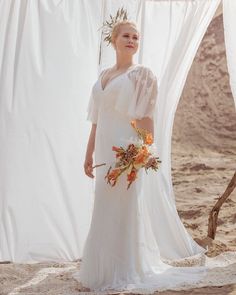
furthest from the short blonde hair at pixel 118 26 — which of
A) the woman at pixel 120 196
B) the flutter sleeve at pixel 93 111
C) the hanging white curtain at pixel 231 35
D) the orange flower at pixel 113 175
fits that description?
the hanging white curtain at pixel 231 35

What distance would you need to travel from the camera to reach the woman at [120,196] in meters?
3.50

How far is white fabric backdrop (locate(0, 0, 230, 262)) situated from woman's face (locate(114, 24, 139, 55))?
0.95 metres

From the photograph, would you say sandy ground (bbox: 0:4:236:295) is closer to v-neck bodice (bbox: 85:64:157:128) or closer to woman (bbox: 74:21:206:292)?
woman (bbox: 74:21:206:292)

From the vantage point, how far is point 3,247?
4.27 metres

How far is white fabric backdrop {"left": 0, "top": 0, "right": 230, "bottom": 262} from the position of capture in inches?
170

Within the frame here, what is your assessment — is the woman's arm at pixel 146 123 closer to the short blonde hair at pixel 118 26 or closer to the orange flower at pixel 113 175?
the orange flower at pixel 113 175

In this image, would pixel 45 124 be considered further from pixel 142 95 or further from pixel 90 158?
pixel 142 95

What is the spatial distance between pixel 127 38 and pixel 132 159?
2.43 ft

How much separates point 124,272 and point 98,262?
17 cm

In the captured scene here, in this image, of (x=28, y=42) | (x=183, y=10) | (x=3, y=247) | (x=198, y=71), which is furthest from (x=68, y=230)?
(x=198, y=71)

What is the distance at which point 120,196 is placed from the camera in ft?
11.6

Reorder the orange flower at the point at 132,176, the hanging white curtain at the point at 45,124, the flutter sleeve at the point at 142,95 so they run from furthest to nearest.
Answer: the hanging white curtain at the point at 45,124 → the flutter sleeve at the point at 142,95 → the orange flower at the point at 132,176

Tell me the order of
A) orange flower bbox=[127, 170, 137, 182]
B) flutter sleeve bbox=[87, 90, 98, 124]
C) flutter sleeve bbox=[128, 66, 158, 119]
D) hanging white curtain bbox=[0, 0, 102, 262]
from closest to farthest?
orange flower bbox=[127, 170, 137, 182]
flutter sleeve bbox=[128, 66, 158, 119]
flutter sleeve bbox=[87, 90, 98, 124]
hanging white curtain bbox=[0, 0, 102, 262]

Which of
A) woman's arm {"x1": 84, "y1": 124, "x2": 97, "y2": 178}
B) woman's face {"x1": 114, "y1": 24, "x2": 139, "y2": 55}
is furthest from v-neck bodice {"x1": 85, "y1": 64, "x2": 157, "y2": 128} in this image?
woman's arm {"x1": 84, "y1": 124, "x2": 97, "y2": 178}
